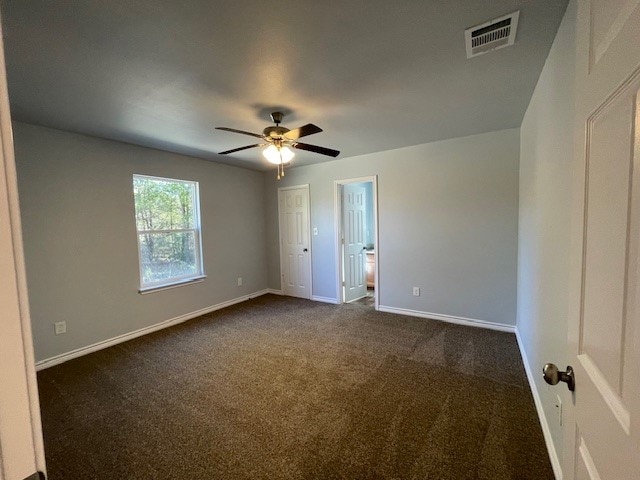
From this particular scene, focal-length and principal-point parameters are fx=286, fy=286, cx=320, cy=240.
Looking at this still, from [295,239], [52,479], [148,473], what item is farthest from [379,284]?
[52,479]

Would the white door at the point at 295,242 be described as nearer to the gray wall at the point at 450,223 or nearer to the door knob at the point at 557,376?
the gray wall at the point at 450,223

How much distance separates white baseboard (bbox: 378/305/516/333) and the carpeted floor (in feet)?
0.45

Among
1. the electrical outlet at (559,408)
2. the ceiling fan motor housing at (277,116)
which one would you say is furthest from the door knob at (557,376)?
the ceiling fan motor housing at (277,116)

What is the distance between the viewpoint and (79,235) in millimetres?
3062

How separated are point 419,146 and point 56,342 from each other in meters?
4.69

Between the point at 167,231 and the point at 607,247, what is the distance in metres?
4.27

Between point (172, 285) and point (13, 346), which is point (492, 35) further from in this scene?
point (172, 285)

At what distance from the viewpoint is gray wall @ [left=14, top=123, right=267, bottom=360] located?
2.77 meters

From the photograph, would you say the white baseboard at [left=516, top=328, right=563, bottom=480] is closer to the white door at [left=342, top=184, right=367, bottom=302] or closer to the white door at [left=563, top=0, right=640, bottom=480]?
the white door at [left=563, top=0, right=640, bottom=480]

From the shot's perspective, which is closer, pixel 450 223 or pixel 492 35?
pixel 492 35

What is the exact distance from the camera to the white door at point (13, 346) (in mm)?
438

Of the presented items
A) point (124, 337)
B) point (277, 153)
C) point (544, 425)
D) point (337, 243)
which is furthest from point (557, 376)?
point (124, 337)

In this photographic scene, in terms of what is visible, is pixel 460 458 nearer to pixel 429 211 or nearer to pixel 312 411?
pixel 312 411

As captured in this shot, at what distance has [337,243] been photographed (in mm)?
4680
